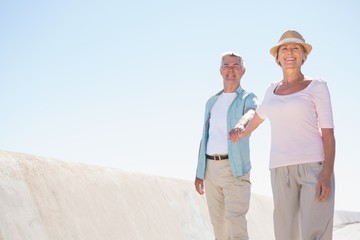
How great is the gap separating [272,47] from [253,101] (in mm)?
968

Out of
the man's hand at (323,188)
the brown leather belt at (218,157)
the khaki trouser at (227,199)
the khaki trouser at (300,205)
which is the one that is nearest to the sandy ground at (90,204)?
the khaki trouser at (227,199)

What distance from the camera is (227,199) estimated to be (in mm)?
3689

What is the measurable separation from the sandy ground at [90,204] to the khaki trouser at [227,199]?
1812 millimetres

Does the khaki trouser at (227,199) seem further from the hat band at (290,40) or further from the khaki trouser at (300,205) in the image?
the hat band at (290,40)

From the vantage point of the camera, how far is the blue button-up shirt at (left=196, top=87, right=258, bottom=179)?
12.1ft

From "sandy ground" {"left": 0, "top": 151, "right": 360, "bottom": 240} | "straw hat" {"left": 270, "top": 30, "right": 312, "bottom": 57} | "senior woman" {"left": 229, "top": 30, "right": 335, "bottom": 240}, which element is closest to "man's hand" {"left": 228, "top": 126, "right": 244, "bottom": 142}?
"senior woman" {"left": 229, "top": 30, "right": 335, "bottom": 240}

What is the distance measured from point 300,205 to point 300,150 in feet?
0.96

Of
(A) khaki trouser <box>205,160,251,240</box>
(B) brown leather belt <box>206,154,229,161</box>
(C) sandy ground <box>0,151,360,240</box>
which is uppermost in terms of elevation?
(B) brown leather belt <box>206,154,229,161</box>

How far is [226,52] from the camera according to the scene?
4059mm

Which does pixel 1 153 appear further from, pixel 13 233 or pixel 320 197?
pixel 320 197

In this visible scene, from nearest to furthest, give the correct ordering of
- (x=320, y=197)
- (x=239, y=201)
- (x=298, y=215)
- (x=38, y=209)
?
(x=320, y=197)
(x=298, y=215)
(x=239, y=201)
(x=38, y=209)

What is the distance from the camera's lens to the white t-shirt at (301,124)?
265 cm

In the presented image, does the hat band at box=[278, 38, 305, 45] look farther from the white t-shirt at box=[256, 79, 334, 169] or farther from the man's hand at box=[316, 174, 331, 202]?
the man's hand at box=[316, 174, 331, 202]

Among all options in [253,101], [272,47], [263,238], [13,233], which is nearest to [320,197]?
[272,47]
